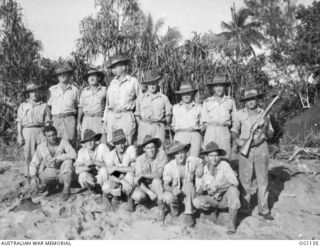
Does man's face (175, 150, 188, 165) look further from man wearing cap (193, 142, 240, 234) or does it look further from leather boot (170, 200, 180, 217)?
leather boot (170, 200, 180, 217)

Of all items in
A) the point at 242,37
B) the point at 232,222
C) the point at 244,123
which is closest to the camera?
the point at 232,222

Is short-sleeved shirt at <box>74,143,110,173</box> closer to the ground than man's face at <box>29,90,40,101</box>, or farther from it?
closer to the ground

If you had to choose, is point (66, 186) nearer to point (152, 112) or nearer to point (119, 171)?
point (119, 171)

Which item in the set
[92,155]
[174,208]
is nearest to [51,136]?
[92,155]

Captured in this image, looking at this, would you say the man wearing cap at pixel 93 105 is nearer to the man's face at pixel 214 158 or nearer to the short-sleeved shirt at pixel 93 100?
the short-sleeved shirt at pixel 93 100

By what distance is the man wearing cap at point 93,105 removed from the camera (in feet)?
21.7

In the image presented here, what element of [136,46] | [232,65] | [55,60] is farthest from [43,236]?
[55,60]

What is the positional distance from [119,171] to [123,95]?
1.41m

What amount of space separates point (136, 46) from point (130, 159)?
705 cm

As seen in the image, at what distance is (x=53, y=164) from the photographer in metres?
6.01

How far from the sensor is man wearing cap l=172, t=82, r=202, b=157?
6.12 m

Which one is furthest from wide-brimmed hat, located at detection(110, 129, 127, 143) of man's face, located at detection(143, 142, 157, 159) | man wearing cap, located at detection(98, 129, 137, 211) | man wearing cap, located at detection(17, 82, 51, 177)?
man wearing cap, located at detection(17, 82, 51, 177)

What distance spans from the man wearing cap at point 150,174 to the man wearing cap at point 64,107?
5.54 ft

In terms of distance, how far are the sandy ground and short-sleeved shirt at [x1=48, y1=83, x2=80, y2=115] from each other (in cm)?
148
